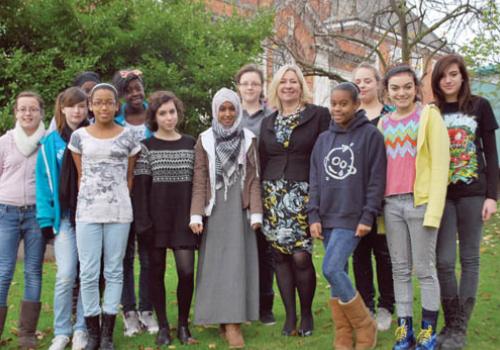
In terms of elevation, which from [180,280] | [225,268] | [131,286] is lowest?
[131,286]

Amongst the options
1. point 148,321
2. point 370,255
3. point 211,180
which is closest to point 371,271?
point 370,255

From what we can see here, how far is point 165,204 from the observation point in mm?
5414

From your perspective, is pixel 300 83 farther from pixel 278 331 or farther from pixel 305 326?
pixel 278 331

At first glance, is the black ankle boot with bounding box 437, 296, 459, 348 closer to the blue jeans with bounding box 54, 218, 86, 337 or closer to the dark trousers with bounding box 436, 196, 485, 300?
the dark trousers with bounding box 436, 196, 485, 300

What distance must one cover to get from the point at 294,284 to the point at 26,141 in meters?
2.78

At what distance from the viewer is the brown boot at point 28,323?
5516 mm

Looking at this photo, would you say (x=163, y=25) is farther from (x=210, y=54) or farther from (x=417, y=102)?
(x=417, y=102)

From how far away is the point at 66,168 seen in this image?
5.25 m

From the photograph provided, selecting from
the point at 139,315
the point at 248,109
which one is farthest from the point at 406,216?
the point at 139,315

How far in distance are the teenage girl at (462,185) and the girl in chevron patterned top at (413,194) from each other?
0.23m

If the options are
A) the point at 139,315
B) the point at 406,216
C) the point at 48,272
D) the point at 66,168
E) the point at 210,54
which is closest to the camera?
the point at 406,216

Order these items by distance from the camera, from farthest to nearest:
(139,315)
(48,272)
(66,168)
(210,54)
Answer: (210,54)
(48,272)
(139,315)
(66,168)

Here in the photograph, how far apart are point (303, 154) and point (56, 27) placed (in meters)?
7.02

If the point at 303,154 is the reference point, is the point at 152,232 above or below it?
below
